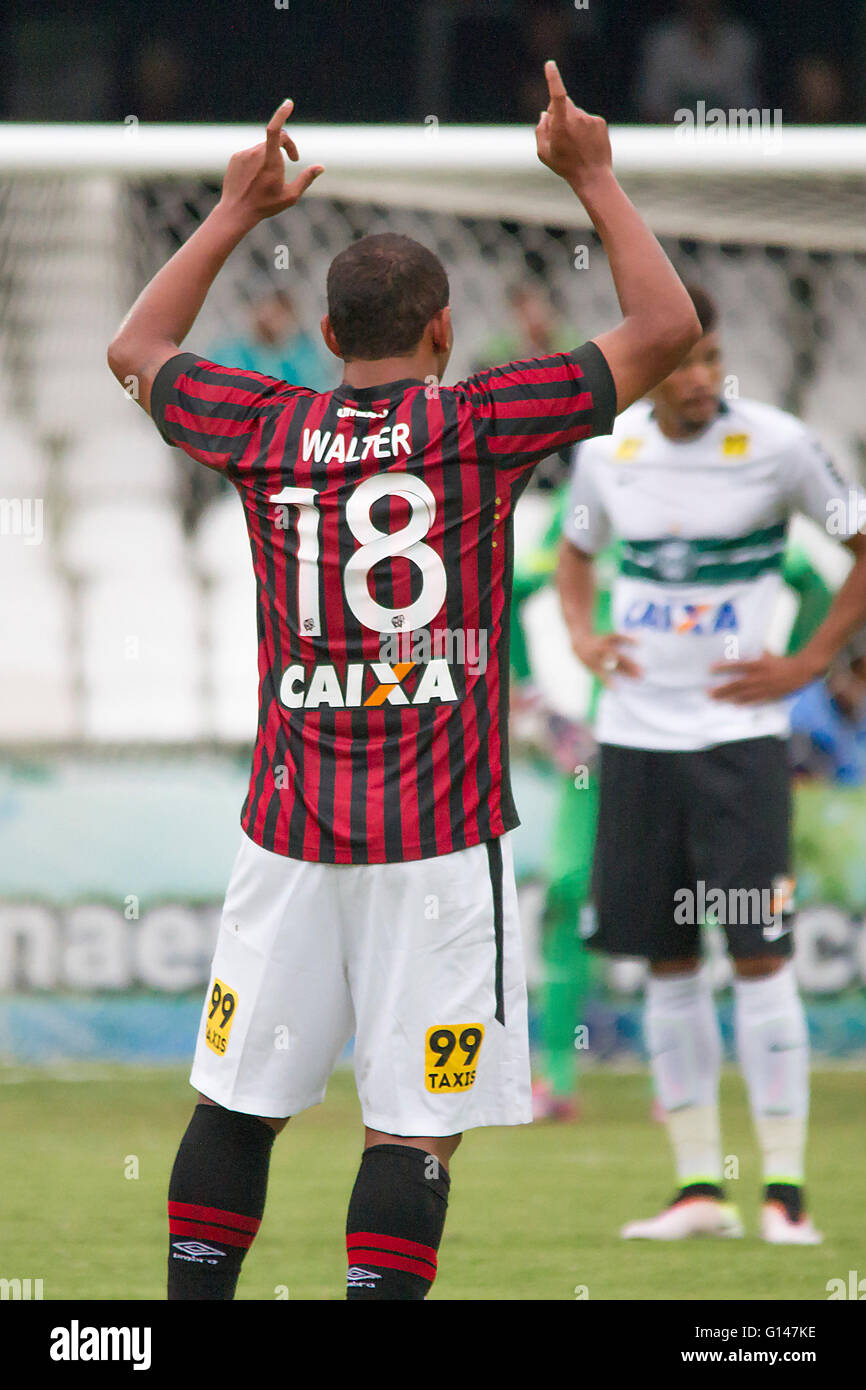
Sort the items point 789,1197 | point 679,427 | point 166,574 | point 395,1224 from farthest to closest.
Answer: point 166,574, point 679,427, point 789,1197, point 395,1224

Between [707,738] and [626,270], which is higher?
[626,270]

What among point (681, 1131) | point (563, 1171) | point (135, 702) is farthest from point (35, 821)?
point (681, 1131)

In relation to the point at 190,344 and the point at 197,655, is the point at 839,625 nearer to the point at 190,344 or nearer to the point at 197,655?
the point at 197,655

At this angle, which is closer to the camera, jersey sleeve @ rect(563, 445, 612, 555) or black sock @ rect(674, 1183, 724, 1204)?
black sock @ rect(674, 1183, 724, 1204)

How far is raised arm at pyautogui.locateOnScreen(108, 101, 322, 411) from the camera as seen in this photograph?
2.44 m

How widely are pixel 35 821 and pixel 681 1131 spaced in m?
2.40

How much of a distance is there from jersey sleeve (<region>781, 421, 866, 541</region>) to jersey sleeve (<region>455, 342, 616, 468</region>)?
1.55 m

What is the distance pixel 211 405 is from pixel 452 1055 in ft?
3.01

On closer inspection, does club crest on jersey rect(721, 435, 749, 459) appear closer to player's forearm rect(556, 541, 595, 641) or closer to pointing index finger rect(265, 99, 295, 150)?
player's forearm rect(556, 541, 595, 641)

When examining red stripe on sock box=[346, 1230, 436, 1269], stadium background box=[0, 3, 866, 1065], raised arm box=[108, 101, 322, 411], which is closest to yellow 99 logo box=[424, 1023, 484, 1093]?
red stripe on sock box=[346, 1230, 436, 1269]

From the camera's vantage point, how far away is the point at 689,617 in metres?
3.86

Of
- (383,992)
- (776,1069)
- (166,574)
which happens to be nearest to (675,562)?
(776,1069)
